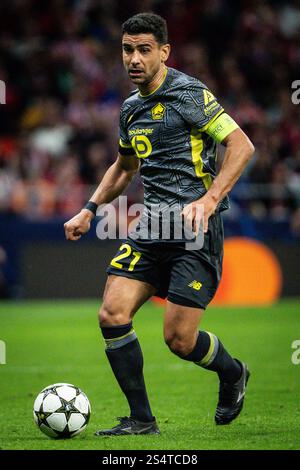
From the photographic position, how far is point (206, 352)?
239 inches

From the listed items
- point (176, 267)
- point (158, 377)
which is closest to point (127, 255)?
point (176, 267)

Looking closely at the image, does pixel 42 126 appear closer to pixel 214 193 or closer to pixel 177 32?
pixel 177 32

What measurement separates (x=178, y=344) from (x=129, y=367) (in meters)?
0.32

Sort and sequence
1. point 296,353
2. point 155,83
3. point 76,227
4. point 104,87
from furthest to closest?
point 104,87 → point 296,353 → point 76,227 → point 155,83

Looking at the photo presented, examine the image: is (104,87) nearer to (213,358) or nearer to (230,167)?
(213,358)

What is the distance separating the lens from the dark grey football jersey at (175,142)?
19.4 feet

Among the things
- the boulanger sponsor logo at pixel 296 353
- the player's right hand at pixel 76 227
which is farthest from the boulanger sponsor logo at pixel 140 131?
the boulanger sponsor logo at pixel 296 353

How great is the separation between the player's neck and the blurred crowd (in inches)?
372

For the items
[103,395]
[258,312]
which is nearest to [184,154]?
[103,395]

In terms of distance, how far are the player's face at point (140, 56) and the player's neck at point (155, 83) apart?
46 millimetres

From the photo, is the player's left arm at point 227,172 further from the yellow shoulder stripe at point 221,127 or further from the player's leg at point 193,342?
the player's leg at point 193,342

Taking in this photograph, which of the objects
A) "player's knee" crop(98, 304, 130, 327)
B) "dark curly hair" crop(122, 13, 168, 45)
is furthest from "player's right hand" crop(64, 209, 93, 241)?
"dark curly hair" crop(122, 13, 168, 45)

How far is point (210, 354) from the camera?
6.10 m

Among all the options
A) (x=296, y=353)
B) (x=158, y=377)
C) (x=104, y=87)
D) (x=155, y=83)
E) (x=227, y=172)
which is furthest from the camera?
(x=104, y=87)
